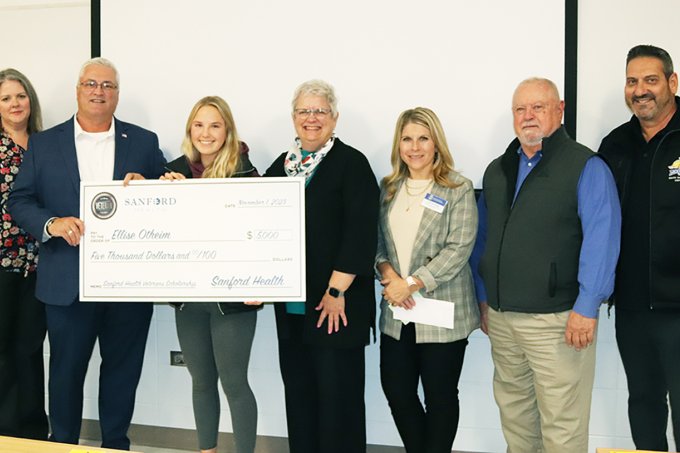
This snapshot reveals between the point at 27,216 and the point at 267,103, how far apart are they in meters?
1.36

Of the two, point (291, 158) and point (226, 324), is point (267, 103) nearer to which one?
point (291, 158)

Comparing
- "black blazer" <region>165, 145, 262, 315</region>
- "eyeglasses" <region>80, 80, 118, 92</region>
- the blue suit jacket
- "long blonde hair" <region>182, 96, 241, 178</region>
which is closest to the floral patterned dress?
the blue suit jacket

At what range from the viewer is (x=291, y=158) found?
2.50 meters

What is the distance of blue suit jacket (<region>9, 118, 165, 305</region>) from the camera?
2607 millimetres

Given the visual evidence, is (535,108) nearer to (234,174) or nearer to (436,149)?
(436,149)

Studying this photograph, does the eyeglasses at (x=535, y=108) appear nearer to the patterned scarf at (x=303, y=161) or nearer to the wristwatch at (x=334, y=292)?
the patterned scarf at (x=303, y=161)

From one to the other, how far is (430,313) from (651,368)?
966 mm

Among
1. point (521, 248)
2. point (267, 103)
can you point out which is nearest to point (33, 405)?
point (267, 103)

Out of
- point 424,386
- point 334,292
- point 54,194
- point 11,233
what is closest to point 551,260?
point 424,386

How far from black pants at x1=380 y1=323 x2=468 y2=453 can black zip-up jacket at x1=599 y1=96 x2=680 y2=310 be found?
78cm

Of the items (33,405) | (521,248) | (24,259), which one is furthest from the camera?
(33,405)

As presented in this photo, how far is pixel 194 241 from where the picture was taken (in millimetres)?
2410

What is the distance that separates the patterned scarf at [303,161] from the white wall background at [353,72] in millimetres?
641

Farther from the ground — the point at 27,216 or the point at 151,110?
the point at 151,110
